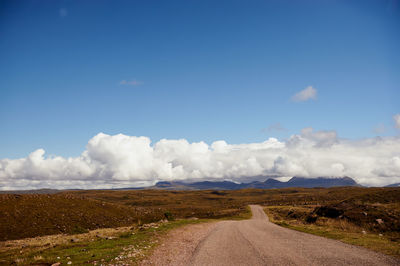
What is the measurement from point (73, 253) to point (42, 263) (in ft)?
10.3

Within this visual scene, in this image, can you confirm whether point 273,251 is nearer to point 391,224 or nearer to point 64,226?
point 391,224

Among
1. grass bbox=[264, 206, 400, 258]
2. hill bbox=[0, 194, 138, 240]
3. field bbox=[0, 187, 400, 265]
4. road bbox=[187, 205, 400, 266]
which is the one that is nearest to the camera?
road bbox=[187, 205, 400, 266]

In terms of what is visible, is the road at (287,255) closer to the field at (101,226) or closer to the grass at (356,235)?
the grass at (356,235)

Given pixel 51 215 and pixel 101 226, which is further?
pixel 101 226

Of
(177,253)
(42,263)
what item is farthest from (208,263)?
(42,263)

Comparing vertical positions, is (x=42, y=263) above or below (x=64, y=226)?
above

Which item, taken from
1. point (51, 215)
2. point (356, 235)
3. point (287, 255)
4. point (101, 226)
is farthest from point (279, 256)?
point (51, 215)

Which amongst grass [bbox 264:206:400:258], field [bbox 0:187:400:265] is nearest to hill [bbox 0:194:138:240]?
field [bbox 0:187:400:265]

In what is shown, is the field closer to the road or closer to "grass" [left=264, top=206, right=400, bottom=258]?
→ "grass" [left=264, top=206, right=400, bottom=258]

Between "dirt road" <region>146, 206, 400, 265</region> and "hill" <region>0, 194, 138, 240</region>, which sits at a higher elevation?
"dirt road" <region>146, 206, 400, 265</region>

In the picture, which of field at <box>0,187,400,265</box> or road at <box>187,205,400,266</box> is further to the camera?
field at <box>0,187,400,265</box>

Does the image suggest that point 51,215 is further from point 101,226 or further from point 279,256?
point 279,256

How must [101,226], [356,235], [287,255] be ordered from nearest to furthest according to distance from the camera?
[287,255] < [356,235] < [101,226]

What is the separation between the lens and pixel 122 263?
539 inches
